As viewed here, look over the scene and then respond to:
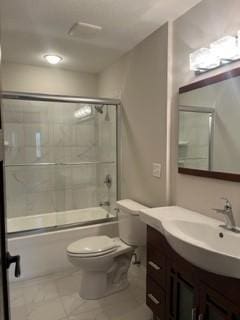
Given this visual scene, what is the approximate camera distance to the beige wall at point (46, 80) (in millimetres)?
3082

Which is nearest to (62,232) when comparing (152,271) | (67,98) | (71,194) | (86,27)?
(71,194)

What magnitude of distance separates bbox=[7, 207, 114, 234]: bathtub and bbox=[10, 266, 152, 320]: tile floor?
666mm

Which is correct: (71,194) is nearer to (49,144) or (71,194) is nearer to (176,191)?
(49,144)

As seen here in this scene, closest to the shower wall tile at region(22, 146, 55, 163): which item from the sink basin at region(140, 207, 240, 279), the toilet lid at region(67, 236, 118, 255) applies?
the toilet lid at region(67, 236, 118, 255)

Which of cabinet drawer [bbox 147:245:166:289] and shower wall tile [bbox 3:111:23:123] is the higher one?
shower wall tile [bbox 3:111:23:123]

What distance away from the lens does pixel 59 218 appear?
122 inches

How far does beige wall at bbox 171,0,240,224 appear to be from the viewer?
153cm

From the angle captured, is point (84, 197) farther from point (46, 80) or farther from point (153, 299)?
point (153, 299)

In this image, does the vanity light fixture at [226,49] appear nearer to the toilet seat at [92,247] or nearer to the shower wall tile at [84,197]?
the toilet seat at [92,247]

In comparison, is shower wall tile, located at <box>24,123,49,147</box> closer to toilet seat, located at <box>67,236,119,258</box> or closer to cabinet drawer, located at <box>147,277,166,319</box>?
toilet seat, located at <box>67,236,119,258</box>

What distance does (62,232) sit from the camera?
2.58 metres

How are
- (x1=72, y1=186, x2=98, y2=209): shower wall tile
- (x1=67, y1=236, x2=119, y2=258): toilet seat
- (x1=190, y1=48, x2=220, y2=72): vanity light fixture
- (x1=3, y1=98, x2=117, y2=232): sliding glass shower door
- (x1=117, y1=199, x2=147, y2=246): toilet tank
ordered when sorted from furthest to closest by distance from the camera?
(x1=72, y1=186, x2=98, y2=209): shower wall tile → (x1=3, y1=98, x2=117, y2=232): sliding glass shower door → (x1=117, y1=199, x2=147, y2=246): toilet tank → (x1=67, y1=236, x2=119, y2=258): toilet seat → (x1=190, y1=48, x2=220, y2=72): vanity light fixture

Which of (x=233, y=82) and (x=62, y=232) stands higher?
(x=233, y=82)

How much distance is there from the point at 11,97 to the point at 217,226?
2221 mm
